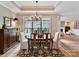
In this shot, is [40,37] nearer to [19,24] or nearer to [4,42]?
[4,42]

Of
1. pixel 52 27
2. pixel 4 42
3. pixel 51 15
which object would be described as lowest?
pixel 4 42

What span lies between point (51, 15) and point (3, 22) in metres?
4.96

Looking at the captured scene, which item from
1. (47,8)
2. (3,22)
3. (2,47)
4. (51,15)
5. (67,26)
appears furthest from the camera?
(67,26)

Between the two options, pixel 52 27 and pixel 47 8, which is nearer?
pixel 47 8

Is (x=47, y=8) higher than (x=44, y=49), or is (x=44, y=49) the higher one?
(x=47, y=8)

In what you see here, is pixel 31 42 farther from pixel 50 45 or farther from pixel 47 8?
pixel 47 8

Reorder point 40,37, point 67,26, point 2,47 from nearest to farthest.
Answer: point 2,47 < point 40,37 < point 67,26

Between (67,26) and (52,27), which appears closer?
(52,27)

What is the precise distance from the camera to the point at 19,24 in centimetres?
1116

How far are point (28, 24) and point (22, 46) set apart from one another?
5.36 metres

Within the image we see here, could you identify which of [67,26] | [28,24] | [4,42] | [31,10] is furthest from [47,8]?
[67,26]

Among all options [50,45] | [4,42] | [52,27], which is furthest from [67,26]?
[4,42]

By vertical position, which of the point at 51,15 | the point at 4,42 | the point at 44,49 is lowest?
the point at 44,49

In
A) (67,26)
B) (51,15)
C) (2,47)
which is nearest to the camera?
(2,47)
